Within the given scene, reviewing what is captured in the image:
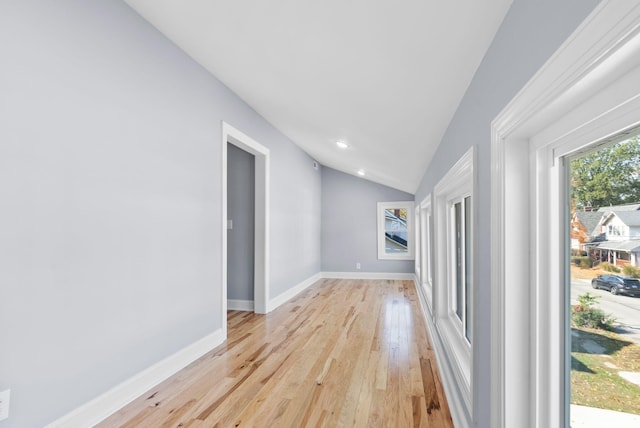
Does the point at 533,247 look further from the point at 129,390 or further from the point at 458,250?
the point at 129,390

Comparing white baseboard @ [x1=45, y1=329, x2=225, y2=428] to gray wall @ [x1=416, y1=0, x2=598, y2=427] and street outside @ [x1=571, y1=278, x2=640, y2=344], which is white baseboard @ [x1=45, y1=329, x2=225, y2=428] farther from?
street outside @ [x1=571, y1=278, x2=640, y2=344]

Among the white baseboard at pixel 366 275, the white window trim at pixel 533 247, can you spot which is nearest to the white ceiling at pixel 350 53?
the white window trim at pixel 533 247

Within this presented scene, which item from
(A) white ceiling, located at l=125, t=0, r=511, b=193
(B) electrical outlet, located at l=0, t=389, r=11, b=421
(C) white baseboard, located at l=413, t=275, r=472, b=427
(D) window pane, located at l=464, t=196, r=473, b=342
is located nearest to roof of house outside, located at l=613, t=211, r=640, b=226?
(A) white ceiling, located at l=125, t=0, r=511, b=193

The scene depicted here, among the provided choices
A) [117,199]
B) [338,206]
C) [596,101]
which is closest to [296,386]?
[117,199]

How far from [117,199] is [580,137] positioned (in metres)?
2.24

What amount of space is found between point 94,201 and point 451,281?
9.49 feet

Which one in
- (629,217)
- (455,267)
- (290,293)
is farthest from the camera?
(290,293)

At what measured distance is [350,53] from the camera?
1.88m

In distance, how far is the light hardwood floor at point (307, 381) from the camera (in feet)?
6.56

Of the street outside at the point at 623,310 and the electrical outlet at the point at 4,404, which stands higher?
the street outside at the point at 623,310

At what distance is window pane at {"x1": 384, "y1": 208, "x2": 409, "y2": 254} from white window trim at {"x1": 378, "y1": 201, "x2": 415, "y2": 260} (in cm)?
7

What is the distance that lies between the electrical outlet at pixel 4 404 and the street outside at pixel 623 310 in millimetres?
2208

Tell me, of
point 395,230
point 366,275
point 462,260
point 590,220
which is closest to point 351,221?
point 395,230

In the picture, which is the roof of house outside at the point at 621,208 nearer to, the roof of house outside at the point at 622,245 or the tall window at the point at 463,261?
the roof of house outside at the point at 622,245
